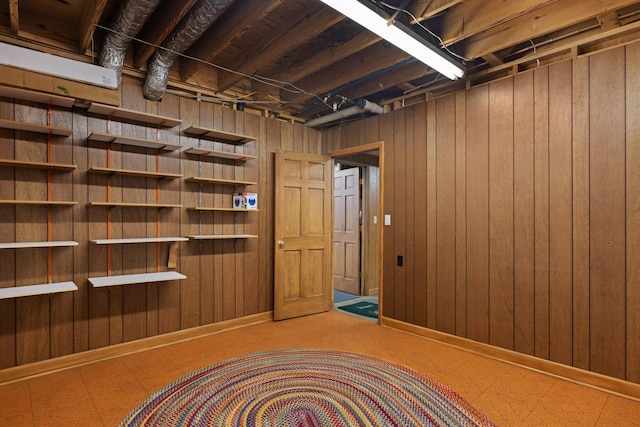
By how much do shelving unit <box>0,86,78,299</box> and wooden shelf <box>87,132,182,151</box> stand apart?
0.65 feet

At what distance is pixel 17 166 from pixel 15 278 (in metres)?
0.87

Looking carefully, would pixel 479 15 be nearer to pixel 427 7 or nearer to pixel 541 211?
pixel 427 7

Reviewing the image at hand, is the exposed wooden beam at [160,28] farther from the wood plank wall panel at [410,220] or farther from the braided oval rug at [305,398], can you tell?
the braided oval rug at [305,398]

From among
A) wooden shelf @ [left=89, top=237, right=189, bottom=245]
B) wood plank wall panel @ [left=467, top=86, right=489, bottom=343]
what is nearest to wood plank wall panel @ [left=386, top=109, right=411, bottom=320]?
wood plank wall panel @ [left=467, top=86, right=489, bottom=343]

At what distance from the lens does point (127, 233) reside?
3314 mm

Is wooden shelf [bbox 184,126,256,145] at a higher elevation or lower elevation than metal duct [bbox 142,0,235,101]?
lower

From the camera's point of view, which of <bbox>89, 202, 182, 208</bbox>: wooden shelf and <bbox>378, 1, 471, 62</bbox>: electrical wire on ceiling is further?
<bbox>89, 202, 182, 208</bbox>: wooden shelf

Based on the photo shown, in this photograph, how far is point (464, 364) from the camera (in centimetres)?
312

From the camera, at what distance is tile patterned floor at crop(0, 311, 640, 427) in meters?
2.30

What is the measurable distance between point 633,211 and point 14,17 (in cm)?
454

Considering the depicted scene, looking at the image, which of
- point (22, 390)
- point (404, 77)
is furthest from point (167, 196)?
point (404, 77)

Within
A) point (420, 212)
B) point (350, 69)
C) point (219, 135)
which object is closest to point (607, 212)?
point (420, 212)

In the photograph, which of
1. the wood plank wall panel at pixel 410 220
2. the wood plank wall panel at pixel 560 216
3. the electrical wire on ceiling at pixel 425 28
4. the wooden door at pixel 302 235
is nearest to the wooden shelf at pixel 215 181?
the wooden door at pixel 302 235

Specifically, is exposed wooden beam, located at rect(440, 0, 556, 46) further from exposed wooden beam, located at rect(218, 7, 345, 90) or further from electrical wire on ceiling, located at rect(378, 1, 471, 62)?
exposed wooden beam, located at rect(218, 7, 345, 90)
